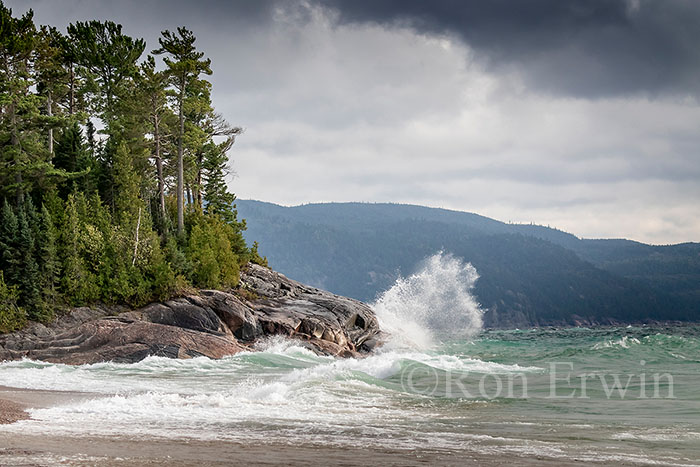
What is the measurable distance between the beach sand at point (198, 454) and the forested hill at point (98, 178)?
25.5 m

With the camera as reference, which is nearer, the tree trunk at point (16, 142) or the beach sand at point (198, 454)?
the beach sand at point (198, 454)

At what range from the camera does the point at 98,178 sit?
4312cm

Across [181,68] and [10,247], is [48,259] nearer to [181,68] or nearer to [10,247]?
[10,247]

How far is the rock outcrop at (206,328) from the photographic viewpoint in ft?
96.7

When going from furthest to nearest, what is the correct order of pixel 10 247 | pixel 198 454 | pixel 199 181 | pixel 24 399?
pixel 199 181, pixel 10 247, pixel 24 399, pixel 198 454

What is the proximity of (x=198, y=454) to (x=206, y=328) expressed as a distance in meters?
25.8

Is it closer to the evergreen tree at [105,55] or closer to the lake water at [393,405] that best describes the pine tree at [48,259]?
the lake water at [393,405]

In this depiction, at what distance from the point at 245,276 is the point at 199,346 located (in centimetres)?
1545

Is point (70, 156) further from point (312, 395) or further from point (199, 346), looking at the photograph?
point (312, 395)

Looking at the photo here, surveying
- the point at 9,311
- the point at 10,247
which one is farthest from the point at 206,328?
the point at 10,247

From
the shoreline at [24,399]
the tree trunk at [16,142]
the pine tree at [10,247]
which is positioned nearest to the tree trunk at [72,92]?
the tree trunk at [16,142]

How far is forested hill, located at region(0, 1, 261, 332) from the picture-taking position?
1363 inches

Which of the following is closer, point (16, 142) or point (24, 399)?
point (24, 399)

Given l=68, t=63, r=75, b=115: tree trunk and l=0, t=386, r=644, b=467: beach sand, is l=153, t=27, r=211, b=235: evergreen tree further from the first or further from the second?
l=0, t=386, r=644, b=467: beach sand
